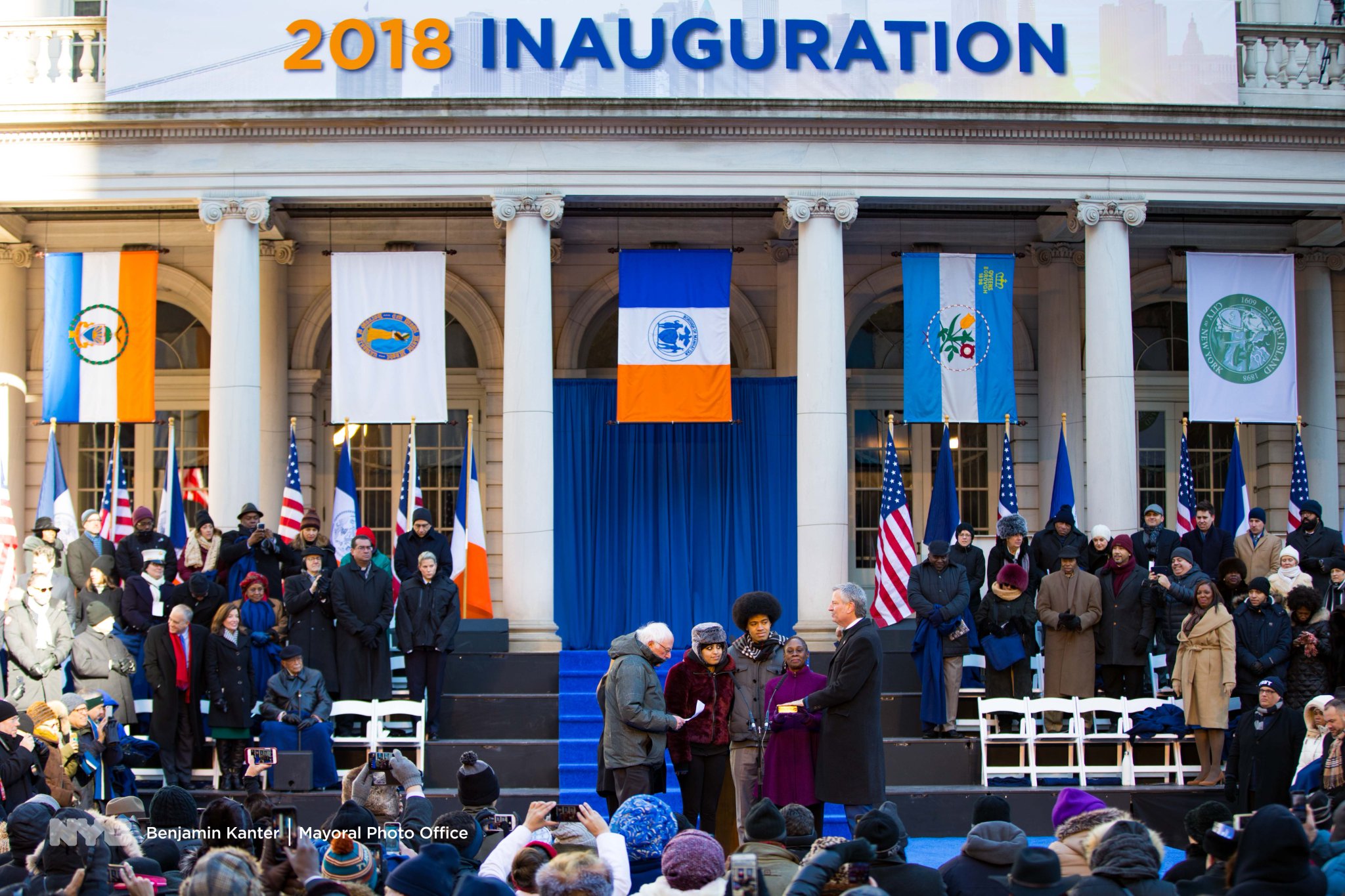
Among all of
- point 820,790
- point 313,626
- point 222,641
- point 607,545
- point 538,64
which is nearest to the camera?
point 820,790

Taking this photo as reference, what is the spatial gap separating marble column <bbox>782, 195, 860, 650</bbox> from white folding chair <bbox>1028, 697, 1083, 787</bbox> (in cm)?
326

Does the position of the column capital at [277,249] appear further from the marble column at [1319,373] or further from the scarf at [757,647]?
the marble column at [1319,373]

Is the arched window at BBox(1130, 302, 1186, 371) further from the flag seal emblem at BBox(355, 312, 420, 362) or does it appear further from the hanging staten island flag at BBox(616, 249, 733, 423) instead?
the flag seal emblem at BBox(355, 312, 420, 362)

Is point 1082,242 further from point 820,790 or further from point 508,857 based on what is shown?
point 508,857

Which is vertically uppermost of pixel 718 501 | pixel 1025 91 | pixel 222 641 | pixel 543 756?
pixel 1025 91

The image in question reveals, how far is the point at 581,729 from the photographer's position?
15.5 m

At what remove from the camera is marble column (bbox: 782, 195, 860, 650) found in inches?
690

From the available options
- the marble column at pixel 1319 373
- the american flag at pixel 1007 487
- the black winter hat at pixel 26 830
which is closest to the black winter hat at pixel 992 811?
the black winter hat at pixel 26 830

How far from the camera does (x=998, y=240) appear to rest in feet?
69.4

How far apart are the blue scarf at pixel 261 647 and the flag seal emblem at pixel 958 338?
815 centimetres

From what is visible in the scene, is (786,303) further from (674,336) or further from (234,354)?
(234,354)

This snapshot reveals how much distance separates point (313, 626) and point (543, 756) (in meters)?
2.61

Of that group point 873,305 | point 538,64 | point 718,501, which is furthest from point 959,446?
point 538,64

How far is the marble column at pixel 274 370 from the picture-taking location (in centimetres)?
1995
